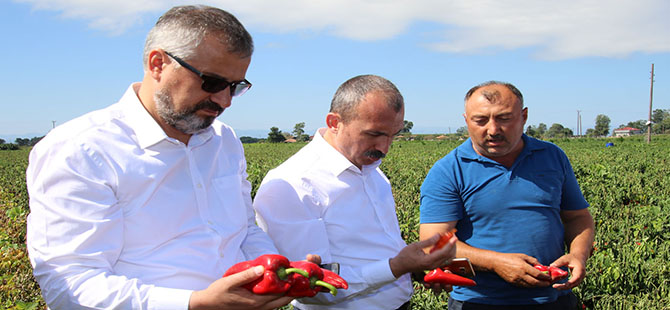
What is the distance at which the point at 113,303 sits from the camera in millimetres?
1594

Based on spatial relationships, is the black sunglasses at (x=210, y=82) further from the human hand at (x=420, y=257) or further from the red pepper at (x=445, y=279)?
the red pepper at (x=445, y=279)

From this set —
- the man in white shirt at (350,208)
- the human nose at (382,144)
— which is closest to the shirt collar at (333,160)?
the man in white shirt at (350,208)

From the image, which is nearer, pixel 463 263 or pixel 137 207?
pixel 137 207

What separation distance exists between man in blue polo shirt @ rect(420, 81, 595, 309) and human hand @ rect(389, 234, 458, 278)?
1.69 ft

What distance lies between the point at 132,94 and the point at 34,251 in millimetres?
686

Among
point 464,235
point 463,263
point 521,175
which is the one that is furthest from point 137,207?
point 521,175

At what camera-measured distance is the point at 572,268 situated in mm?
2748

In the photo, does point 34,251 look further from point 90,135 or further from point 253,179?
point 253,179

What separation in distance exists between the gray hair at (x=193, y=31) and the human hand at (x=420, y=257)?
1.13m

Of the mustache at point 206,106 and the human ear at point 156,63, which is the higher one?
the human ear at point 156,63

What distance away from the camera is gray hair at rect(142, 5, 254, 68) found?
1791 mm

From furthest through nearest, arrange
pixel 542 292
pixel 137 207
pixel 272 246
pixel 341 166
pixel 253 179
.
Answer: pixel 253 179
pixel 542 292
pixel 341 166
pixel 272 246
pixel 137 207

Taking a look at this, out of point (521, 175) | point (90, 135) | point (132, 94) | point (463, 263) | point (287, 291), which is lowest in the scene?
point (463, 263)

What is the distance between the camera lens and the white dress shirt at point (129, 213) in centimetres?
159
